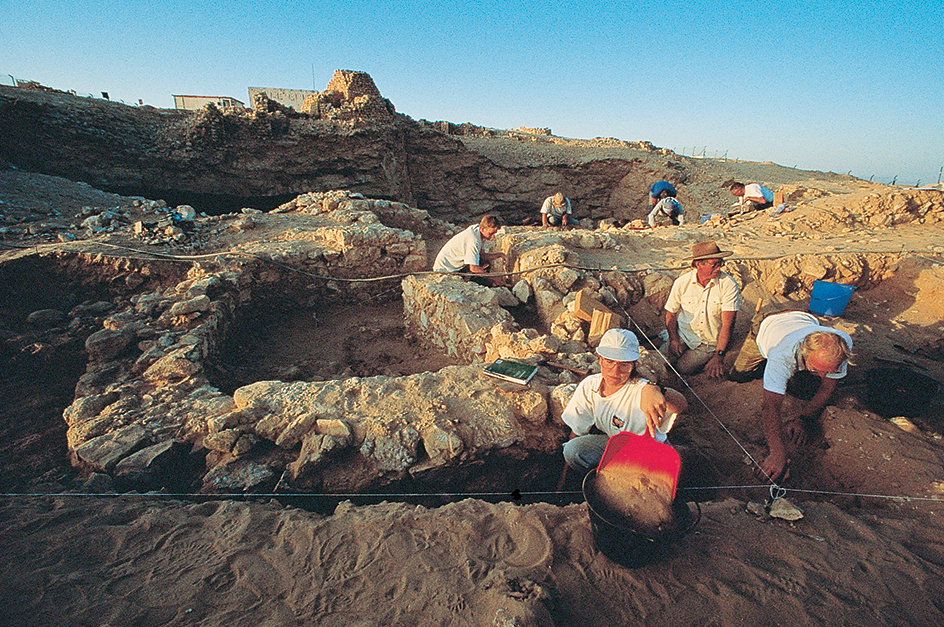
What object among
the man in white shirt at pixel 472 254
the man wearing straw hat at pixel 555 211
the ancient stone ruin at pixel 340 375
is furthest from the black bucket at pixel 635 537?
the man wearing straw hat at pixel 555 211

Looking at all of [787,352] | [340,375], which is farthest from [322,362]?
[787,352]

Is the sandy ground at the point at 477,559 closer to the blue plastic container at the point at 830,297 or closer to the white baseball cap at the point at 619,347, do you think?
the white baseball cap at the point at 619,347

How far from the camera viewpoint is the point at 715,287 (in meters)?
3.79

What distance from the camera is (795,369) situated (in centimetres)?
274

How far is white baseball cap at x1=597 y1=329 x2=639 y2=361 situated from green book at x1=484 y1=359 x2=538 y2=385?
0.99 m

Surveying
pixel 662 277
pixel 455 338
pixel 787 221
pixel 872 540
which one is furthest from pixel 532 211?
pixel 872 540

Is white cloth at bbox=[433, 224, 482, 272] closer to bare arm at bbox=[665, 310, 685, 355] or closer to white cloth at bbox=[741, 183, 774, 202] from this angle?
bare arm at bbox=[665, 310, 685, 355]

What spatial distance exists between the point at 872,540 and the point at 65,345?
259 inches

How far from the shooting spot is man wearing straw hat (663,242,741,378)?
147 inches

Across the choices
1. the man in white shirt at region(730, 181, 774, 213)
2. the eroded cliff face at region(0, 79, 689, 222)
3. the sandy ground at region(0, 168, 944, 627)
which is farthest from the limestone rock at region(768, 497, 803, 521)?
the eroded cliff face at region(0, 79, 689, 222)

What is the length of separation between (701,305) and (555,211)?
4.63 meters

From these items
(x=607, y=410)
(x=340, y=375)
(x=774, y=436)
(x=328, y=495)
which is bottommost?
(x=340, y=375)

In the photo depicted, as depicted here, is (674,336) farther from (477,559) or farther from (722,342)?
(477,559)

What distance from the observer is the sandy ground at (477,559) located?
170cm
